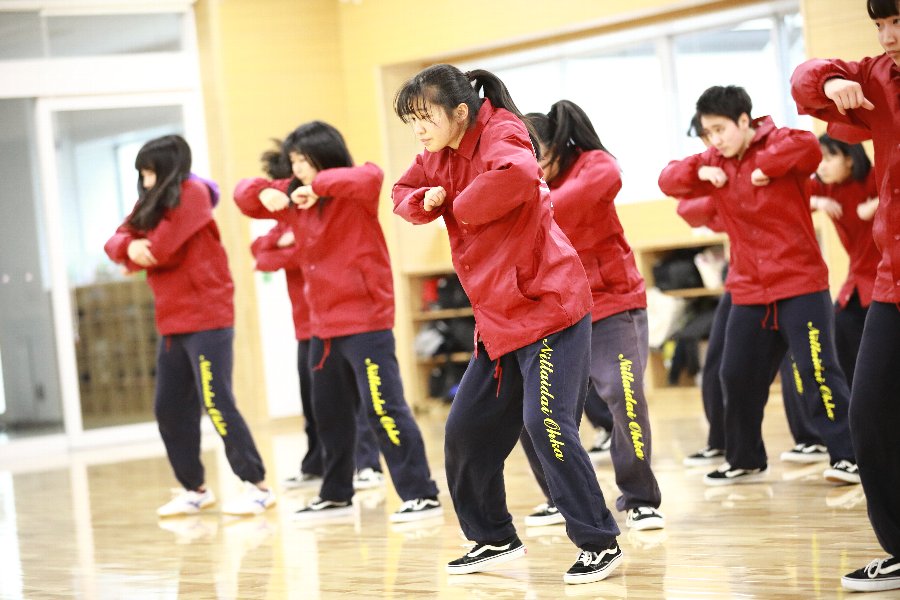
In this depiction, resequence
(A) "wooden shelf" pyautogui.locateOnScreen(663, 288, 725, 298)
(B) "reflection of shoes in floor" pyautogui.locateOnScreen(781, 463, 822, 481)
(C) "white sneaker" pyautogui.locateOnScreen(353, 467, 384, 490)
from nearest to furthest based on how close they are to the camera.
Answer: (B) "reflection of shoes in floor" pyautogui.locateOnScreen(781, 463, 822, 481), (C) "white sneaker" pyautogui.locateOnScreen(353, 467, 384, 490), (A) "wooden shelf" pyautogui.locateOnScreen(663, 288, 725, 298)

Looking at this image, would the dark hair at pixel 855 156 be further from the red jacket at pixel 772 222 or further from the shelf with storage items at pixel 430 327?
the shelf with storage items at pixel 430 327

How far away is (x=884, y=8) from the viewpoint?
248cm

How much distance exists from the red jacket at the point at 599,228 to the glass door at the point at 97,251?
6.09 metres

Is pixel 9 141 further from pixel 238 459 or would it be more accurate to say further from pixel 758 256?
pixel 758 256

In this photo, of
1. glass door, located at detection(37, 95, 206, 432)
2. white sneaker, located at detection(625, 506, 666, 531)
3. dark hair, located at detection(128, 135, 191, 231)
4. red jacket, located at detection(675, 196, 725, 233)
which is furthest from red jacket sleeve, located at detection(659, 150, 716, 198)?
glass door, located at detection(37, 95, 206, 432)

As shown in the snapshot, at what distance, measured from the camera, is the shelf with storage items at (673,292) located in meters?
8.37

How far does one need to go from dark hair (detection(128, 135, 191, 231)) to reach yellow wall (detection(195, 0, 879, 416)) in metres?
4.29

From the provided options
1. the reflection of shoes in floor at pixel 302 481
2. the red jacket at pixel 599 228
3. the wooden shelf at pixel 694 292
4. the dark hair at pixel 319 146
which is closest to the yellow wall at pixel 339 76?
the wooden shelf at pixel 694 292

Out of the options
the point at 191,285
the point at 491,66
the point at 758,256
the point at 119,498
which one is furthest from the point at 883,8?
the point at 491,66

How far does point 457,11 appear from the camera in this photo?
8.96 m

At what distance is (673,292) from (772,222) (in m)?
4.34

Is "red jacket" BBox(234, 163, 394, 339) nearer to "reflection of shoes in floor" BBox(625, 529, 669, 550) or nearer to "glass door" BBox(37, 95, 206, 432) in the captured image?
"reflection of shoes in floor" BBox(625, 529, 669, 550)

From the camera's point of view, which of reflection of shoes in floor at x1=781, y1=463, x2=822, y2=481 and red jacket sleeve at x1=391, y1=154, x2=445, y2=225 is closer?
red jacket sleeve at x1=391, y1=154, x2=445, y2=225

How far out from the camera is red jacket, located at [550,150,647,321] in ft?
12.3
